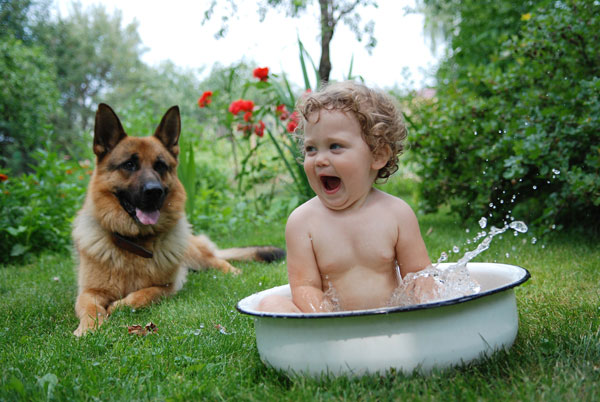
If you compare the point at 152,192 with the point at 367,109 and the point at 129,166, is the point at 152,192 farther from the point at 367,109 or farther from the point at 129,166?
the point at 367,109

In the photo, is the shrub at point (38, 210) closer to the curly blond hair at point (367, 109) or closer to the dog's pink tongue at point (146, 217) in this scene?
the dog's pink tongue at point (146, 217)

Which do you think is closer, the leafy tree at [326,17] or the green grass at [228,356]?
the green grass at [228,356]

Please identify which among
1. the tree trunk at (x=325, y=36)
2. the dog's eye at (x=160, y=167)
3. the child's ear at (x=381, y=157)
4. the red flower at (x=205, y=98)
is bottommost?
the dog's eye at (x=160, y=167)

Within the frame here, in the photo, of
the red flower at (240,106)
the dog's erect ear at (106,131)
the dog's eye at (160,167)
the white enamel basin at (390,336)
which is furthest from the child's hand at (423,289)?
the red flower at (240,106)

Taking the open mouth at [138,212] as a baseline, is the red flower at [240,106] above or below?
above

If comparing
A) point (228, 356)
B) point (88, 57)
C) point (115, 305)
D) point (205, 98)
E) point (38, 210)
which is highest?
point (88, 57)

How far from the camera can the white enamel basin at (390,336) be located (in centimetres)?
146

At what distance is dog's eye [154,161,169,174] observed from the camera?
11.8ft

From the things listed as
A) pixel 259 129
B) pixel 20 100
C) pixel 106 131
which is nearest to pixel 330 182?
pixel 106 131

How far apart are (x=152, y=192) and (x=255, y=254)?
1.44 metres

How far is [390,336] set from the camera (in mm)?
1486

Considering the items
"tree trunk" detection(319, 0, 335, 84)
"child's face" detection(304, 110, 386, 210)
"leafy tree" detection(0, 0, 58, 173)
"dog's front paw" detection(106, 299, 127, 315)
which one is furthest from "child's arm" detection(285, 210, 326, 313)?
"leafy tree" detection(0, 0, 58, 173)

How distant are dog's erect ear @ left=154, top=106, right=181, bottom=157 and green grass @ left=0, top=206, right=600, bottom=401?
1.19 m

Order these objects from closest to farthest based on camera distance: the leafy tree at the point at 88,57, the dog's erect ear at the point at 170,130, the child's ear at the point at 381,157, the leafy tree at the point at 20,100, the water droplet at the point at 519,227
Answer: the child's ear at the point at 381,157 < the water droplet at the point at 519,227 < the dog's erect ear at the point at 170,130 < the leafy tree at the point at 20,100 < the leafy tree at the point at 88,57
